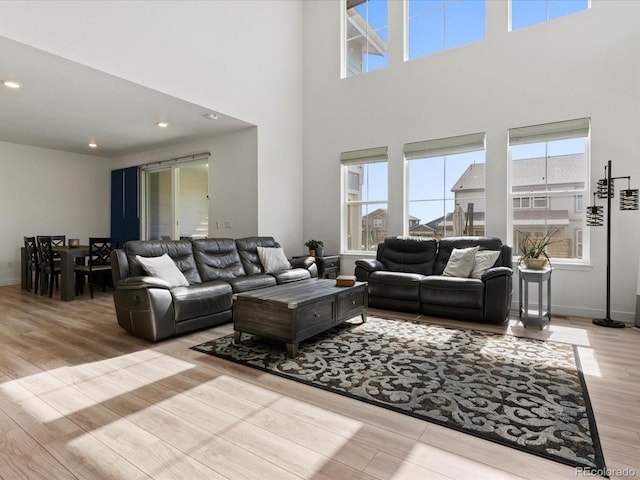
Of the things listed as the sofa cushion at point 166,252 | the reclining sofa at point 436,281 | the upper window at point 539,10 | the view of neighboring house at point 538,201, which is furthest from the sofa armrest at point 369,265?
the upper window at point 539,10

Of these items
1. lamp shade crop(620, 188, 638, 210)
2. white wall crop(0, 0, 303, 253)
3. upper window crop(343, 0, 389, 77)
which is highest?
upper window crop(343, 0, 389, 77)

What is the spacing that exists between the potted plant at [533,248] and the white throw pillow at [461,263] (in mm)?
574

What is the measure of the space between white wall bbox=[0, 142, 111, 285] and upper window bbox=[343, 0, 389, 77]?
602 centimetres

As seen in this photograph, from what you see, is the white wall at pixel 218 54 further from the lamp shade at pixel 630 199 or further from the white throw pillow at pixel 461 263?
the lamp shade at pixel 630 199

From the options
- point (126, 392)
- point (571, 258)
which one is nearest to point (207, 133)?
point (126, 392)

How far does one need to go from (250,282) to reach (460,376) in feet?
8.30

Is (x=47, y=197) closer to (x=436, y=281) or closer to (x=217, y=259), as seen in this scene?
(x=217, y=259)

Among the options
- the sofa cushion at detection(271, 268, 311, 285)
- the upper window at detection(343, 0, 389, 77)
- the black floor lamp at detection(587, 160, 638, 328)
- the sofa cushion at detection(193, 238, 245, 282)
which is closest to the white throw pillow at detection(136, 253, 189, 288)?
the sofa cushion at detection(193, 238, 245, 282)

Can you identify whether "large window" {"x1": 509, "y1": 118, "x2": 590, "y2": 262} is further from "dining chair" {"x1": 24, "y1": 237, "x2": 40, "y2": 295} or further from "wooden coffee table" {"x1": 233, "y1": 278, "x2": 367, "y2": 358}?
"dining chair" {"x1": 24, "y1": 237, "x2": 40, "y2": 295}

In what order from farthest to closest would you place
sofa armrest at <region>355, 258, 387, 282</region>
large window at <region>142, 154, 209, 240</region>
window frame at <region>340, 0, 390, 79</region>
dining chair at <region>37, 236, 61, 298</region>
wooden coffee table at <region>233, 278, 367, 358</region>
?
large window at <region>142, 154, 209, 240</region> → window frame at <region>340, 0, 390, 79</region> → dining chair at <region>37, 236, 61, 298</region> → sofa armrest at <region>355, 258, 387, 282</region> → wooden coffee table at <region>233, 278, 367, 358</region>

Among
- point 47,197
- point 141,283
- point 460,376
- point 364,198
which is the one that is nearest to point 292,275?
point 141,283

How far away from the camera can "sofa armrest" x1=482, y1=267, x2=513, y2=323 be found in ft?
12.5

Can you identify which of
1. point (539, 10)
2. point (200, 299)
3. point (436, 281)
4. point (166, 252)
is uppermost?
point (539, 10)

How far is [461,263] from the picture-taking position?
14.4 ft
